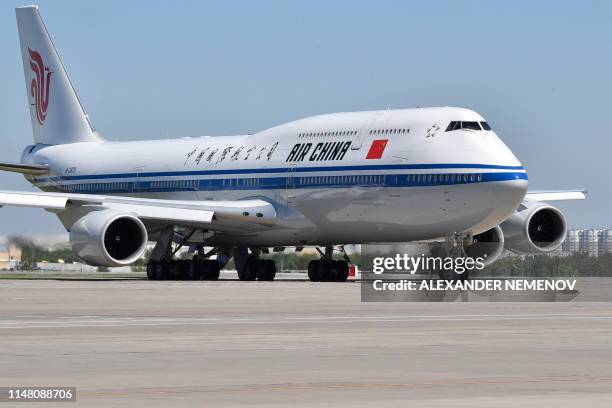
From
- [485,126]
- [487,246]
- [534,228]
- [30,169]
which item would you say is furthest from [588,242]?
[30,169]

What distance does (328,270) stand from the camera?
46.3 metres

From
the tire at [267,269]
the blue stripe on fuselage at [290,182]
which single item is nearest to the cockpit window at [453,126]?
the blue stripe on fuselage at [290,182]

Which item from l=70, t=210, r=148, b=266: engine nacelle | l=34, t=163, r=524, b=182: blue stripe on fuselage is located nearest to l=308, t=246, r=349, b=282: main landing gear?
l=34, t=163, r=524, b=182: blue stripe on fuselage

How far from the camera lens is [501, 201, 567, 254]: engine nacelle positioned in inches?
1820

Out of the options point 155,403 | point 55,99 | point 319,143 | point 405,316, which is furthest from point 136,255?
point 155,403

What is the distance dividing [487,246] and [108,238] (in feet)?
37.2

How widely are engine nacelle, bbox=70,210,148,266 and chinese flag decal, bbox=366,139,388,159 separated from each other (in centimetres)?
705

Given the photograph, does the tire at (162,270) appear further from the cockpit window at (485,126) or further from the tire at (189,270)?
the cockpit window at (485,126)

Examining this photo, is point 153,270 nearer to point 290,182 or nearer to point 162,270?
point 162,270

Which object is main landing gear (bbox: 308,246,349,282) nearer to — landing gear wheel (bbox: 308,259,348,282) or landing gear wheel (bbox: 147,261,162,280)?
landing gear wheel (bbox: 308,259,348,282)

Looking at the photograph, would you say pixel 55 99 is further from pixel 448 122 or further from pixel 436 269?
pixel 436 269

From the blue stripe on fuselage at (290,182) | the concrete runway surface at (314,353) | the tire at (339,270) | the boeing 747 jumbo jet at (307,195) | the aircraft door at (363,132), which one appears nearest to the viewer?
the concrete runway surface at (314,353)

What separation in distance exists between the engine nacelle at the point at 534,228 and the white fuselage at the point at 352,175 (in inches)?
202

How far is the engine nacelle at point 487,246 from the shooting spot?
41.4m
